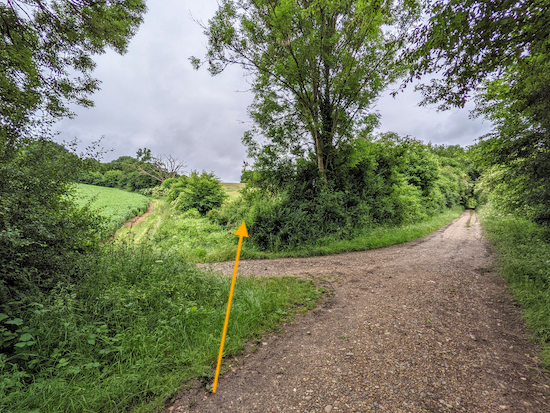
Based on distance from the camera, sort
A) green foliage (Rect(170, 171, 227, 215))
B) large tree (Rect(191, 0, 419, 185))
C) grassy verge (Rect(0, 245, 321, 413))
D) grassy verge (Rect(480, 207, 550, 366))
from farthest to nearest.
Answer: green foliage (Rect(170, 171, 227, 215)) → large tree (Rect(191, 0, 419, 185)) → grassy verge (Rect(480, 207, 550, 366)) → grassy verge (Rect(0, 245, 321, 413))

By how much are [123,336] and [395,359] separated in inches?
133

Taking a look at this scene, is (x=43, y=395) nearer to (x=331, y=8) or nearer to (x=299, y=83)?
(x=299, y=83)

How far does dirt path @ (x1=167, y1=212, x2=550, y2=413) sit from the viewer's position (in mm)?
2346

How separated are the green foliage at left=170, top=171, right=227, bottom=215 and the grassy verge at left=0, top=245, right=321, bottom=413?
13.2 metres

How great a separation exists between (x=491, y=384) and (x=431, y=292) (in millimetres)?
2545

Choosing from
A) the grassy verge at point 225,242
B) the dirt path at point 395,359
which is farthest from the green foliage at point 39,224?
the dirt path at point 395,359

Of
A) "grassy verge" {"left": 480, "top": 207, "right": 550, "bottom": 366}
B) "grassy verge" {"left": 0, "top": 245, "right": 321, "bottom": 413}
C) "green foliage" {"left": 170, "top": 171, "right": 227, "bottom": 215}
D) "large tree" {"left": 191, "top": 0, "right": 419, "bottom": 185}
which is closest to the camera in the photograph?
"grassy verge" {"left": 0, "top": 245, "right": 321, "bottom": 413}

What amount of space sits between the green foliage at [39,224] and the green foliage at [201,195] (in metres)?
12.2

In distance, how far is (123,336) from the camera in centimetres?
301

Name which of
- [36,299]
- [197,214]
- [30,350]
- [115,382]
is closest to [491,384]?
[115,382]

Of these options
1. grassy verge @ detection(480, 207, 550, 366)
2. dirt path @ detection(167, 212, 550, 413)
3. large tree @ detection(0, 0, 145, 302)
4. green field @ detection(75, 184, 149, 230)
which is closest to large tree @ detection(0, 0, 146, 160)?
large tree @ detection(0, 0, 145, 302)

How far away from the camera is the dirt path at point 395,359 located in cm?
235

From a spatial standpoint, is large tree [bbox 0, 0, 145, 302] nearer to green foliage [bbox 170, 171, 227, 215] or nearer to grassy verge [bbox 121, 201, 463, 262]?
grassy verge [bbox 121, 201, 463, 262]

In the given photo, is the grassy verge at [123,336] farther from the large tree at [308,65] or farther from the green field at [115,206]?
the large tree at [308,65]
